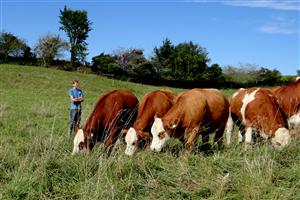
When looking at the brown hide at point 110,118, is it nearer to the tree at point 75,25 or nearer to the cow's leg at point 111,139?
the cow's leg at point 111,139

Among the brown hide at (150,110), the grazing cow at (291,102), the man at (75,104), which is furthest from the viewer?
the man at (75,104)

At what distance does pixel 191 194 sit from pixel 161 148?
2973mm

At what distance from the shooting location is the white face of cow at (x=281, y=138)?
927cm

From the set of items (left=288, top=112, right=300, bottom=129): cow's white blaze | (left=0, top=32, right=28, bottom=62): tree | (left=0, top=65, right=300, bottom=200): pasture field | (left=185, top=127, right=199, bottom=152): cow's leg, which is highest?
(left=0, top=32, right=28, bottom=62): tree

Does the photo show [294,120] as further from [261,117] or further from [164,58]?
[164,58]

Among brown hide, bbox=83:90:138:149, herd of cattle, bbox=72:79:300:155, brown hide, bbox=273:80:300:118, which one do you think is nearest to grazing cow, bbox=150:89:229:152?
herd of cattle, bbox=72:79:300:155

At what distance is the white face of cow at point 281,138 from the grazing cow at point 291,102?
6.81 feet

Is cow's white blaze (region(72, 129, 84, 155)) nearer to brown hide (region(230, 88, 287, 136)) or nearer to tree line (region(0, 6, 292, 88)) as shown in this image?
brown hide (region(230, 88, 287, 136))

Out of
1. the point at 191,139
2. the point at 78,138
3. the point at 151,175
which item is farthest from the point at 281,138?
the point at 78,138

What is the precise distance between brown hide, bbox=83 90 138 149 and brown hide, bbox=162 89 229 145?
4.91ft

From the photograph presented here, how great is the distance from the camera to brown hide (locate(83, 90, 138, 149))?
10414 millimetres

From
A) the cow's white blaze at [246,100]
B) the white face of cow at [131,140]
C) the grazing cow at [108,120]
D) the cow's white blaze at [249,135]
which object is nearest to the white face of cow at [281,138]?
the cow's white blaze at [249,135]

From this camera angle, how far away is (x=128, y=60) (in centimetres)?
7494

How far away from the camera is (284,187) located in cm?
656
